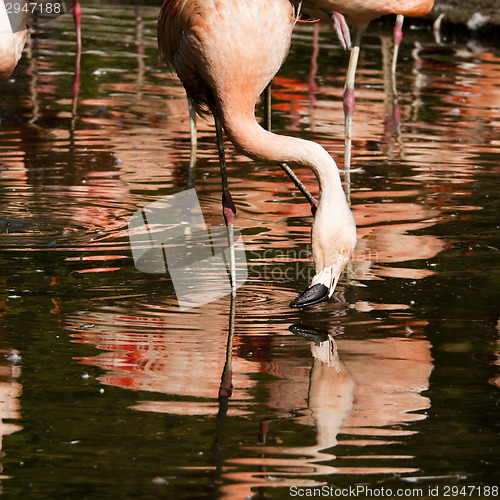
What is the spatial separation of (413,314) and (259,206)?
205 cm

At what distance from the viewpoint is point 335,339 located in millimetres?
4453

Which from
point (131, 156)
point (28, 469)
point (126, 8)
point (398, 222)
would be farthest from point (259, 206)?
point (126, 8)

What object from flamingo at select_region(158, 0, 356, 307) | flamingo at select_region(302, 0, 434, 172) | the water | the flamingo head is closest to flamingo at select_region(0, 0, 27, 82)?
the water

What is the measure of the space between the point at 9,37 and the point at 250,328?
8.33ft

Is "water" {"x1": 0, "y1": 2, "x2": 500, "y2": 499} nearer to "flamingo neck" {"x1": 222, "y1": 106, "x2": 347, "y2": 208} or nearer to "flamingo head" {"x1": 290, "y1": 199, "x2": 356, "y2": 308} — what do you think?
"flamingo head" {"x1": 290, "y1": 199, "x2": 356, "y2": 308}

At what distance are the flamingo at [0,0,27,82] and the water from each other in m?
0.87

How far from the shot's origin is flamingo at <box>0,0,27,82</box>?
600cm

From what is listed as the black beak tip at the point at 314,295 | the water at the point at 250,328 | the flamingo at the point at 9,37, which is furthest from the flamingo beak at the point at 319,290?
the flamingo at the point at 9,37

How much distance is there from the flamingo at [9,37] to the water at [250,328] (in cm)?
87

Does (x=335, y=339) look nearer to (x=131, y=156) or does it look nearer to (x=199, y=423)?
(x=199, y=423)

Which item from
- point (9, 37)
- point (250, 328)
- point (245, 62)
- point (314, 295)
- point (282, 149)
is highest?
point (245, 62)

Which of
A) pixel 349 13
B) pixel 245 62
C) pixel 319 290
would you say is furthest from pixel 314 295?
pixel 349 13

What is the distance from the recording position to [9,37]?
19.8ft

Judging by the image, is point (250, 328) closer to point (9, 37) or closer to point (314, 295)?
point (314, 295)
